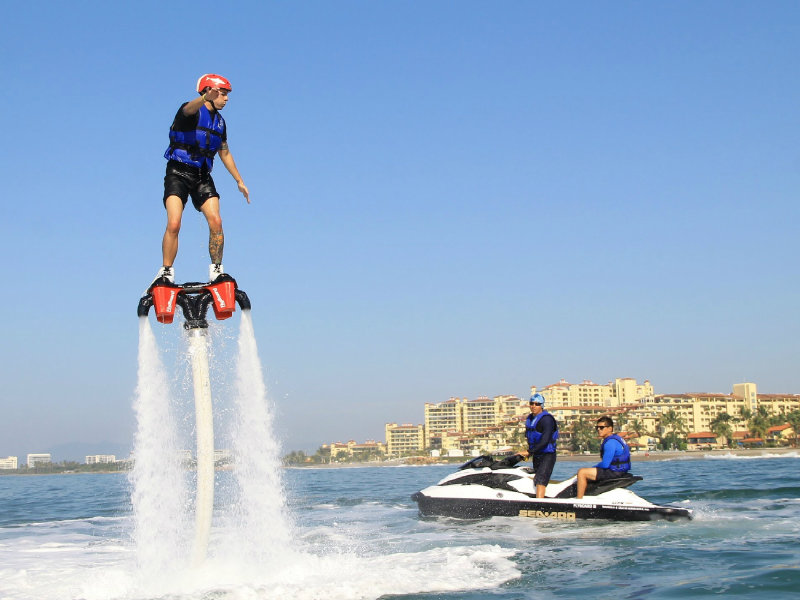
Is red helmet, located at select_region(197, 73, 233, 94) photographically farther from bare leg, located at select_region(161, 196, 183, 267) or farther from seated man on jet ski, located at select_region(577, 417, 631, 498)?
seated man on jet ski, located at select_region(577, 417, 631, 498)

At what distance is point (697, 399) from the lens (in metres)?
153

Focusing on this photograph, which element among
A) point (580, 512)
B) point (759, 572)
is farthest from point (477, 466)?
point (759, 572)

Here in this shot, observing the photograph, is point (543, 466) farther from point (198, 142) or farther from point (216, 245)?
point (198, 142)

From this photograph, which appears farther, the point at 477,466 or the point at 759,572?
the point at 477,466

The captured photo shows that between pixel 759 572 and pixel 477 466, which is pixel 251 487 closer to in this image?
pixel 759 572

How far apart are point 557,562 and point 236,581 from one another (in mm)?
4027

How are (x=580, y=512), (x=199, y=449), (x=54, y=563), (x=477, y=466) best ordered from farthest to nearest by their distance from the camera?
(x=477, y=466), (x=580, y=512), (x=54, y=563), (x=199, y=449)

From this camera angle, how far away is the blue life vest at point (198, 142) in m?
8.00

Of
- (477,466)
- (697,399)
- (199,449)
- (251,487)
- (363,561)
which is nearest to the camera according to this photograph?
(199,449)

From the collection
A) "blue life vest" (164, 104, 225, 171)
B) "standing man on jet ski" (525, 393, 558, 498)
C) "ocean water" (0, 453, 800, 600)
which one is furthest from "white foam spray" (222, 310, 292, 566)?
"standing man on jet ski" (525, 393, 558, 498)

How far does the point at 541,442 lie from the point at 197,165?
893 cm

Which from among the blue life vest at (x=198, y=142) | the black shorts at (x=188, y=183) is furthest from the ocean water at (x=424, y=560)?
the blue life vest at (x=198, y=142)

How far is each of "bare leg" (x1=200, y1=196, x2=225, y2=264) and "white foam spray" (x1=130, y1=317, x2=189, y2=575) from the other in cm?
94

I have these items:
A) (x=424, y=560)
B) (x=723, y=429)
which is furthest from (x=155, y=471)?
(x=723, y=429)
